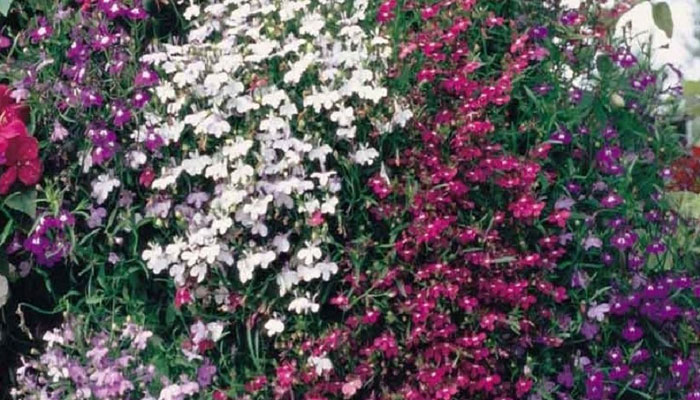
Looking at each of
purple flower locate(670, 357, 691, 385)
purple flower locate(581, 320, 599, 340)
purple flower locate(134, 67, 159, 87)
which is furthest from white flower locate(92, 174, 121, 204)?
purple flower locate(670, 357, 691, 385)

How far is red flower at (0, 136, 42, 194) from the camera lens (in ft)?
8.31

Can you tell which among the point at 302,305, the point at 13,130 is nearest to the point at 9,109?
the point at 13,130

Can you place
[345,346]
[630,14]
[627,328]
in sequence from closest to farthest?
1. [345,346]
2. [627,328]
3. [630,14]

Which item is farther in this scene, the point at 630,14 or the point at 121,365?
the point at 630,14

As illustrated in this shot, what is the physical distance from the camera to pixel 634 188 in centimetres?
275

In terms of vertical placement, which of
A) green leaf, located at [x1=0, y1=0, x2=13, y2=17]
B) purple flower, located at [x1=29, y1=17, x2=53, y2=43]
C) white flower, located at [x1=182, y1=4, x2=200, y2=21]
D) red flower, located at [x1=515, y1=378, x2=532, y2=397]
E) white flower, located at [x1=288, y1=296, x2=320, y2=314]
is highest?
green leaf, located at [x1=0, y1=0, x2=13, y2=17]

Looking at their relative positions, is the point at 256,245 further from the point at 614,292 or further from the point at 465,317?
the point at 614,292

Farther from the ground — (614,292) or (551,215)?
(551,215)

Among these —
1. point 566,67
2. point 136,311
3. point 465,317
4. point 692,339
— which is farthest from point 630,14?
point 136,311

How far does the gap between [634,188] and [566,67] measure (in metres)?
0.33

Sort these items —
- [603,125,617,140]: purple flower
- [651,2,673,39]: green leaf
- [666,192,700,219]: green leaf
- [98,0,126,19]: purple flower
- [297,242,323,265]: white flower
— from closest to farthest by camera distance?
[297,242,323,265]: white flower → [98,0,126,19]: purple flower → [603,125,617,140]: purple flower → [666,192,700,219]: green leaf → [651,2,673,39]: green leaf

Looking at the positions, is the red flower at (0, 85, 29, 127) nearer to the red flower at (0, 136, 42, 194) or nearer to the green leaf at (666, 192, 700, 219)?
the red flower at (0, 136, 42, 194)

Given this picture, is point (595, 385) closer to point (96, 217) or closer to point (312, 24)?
point (312, 24)

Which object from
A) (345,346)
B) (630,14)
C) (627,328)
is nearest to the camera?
(345,346)
